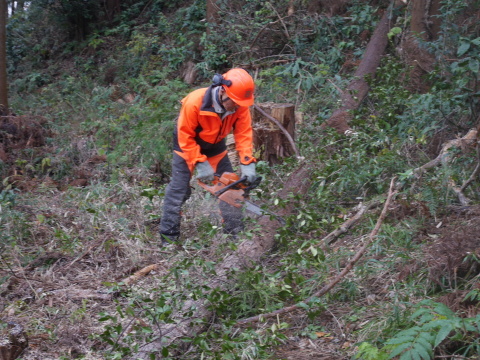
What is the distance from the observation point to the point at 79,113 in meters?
11.0

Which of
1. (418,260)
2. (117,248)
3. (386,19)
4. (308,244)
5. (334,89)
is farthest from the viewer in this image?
(386,19)

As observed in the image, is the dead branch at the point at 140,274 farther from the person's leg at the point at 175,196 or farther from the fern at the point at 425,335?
the fern at the point at 425,335

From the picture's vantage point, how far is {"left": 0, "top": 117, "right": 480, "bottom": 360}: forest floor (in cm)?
383

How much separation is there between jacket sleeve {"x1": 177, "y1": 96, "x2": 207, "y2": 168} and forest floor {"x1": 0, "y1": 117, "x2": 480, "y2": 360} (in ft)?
2.75

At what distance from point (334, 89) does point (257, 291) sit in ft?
16.3

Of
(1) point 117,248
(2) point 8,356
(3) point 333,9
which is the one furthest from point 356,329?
(3) point 333,9

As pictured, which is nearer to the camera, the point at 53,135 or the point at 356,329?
the point at 356,329

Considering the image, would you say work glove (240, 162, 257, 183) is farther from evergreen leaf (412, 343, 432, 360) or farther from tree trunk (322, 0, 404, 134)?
evergreen leaf (412, 343, 432, 360)

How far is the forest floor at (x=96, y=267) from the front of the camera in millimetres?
3826

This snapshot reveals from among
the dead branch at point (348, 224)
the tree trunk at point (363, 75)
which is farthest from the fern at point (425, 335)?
the tree trunk at point (363, 75)

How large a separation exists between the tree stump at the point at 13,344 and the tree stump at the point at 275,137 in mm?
4035

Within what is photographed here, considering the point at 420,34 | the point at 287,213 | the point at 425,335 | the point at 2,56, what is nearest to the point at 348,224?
the point at 287,213

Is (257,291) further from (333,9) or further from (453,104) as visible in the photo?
(333,9)

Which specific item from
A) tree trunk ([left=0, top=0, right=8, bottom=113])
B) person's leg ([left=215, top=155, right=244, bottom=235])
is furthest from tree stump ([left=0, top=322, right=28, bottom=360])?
tree trunk ([left=0, top=0, right=8, bottom=113])
